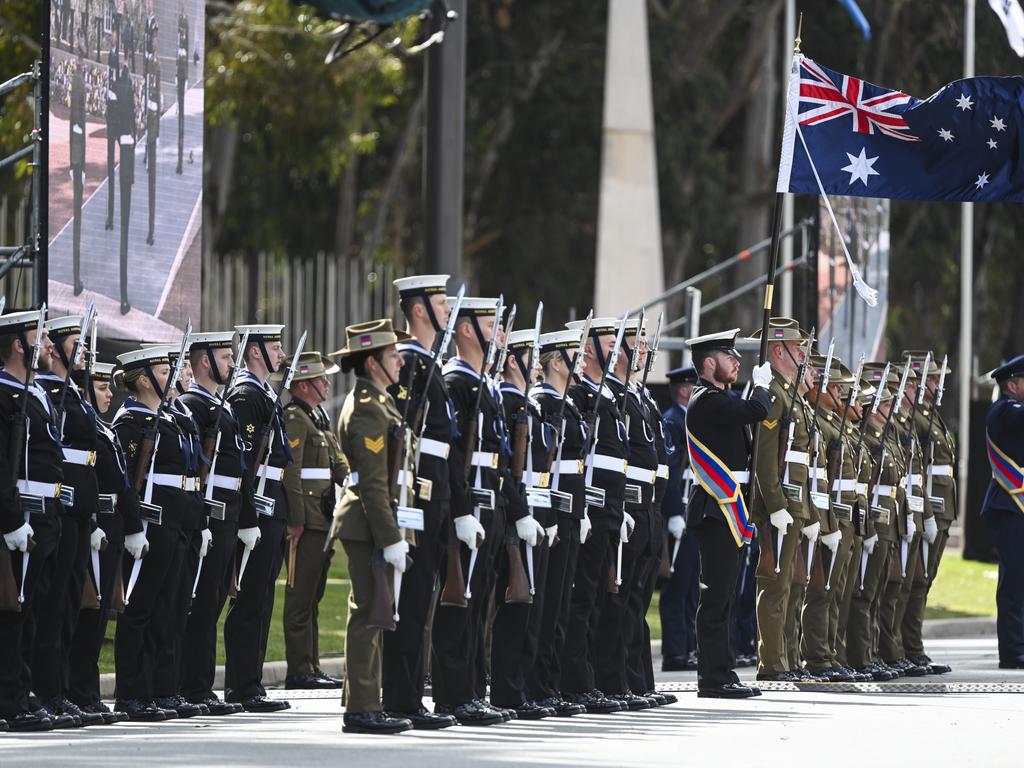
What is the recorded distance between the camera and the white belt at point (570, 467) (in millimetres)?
11691

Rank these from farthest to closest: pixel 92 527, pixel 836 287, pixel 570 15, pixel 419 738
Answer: pixel 570 15 < pixel 836 287 < pixel 92 527 < pixel 419 738

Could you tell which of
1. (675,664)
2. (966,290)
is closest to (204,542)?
(675,664)

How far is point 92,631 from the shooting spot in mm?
11188

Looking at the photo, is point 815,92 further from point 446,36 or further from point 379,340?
point 379,340

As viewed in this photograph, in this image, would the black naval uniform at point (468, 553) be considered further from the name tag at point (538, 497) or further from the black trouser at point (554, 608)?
the black trouser at point (554, 608)

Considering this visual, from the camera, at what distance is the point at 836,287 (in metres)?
21.2

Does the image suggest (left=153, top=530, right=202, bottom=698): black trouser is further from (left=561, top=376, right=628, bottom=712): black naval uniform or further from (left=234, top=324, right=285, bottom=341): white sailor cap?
(left=561, top=376, right=628, bottom=712): black naval uniform

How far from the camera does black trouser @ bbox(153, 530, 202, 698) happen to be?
11.4 m

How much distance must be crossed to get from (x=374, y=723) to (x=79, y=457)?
204 cm

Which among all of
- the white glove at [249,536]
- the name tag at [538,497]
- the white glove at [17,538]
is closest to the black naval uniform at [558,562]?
the name tag at [538,497]

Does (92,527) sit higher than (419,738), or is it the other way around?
(92,527)

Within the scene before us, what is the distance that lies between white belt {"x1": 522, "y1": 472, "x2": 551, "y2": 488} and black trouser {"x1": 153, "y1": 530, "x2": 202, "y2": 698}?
1.82 metres

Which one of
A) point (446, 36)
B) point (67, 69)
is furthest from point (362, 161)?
point (67, 69)

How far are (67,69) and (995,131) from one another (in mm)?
5960
